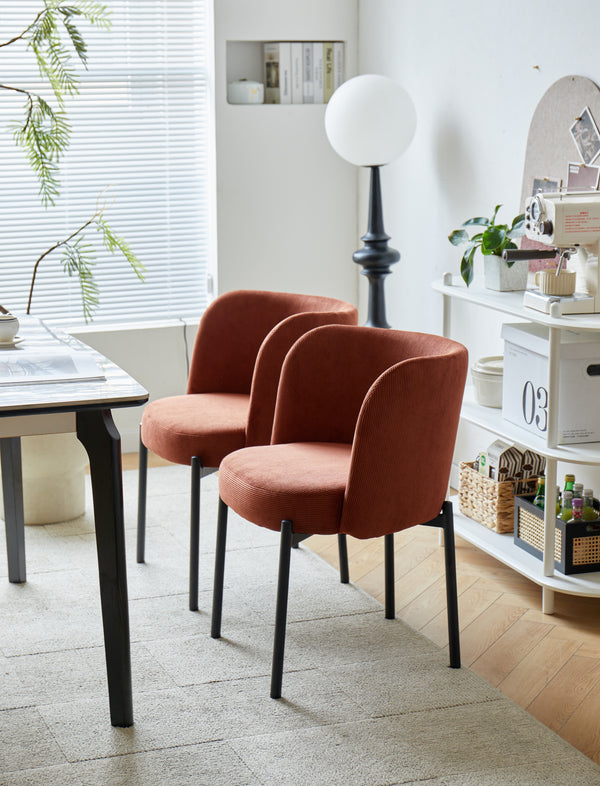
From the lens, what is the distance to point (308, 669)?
8.71ft

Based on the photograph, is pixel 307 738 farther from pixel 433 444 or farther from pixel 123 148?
pixel 123 148

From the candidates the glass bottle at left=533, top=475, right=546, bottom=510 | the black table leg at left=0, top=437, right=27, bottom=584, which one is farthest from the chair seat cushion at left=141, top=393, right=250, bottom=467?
the glass bottle at left=533, top=475, right=546, bottom=510

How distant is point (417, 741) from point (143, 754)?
59 centimetres

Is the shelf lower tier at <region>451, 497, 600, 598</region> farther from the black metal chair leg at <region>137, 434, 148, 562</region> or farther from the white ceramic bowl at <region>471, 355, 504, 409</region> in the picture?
the black metal chair leg at <region>137, 434, 148, 562</region>

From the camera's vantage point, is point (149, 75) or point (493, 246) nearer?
point (493, 246)

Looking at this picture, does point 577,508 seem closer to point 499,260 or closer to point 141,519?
point 499,260

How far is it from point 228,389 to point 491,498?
0.92 meters

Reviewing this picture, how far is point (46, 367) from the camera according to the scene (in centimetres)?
254

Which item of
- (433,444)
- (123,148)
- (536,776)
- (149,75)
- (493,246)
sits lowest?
(536,776)

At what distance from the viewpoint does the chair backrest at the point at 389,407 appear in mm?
2434

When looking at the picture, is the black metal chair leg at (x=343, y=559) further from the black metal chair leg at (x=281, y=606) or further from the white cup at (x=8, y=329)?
the white cup at (x=8, y=329)

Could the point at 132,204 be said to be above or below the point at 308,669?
above

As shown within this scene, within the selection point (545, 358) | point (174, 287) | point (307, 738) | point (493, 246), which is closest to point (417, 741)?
point (307, 738)

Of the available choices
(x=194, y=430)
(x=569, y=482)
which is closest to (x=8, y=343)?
(x=194, y=430)
